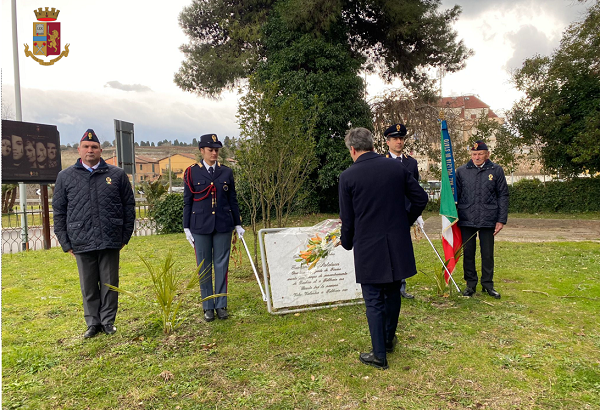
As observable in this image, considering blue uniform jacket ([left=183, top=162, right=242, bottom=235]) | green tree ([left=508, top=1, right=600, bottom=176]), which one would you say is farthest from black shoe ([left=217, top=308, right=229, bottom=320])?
green tree ([left=508, top=1, right=600, bottom=176])

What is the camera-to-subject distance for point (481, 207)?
5.48 m

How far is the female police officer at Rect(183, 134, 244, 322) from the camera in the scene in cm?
485

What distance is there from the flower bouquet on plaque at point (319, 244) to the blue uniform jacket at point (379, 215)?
1.47m

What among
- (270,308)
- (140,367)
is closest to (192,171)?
(270,308)

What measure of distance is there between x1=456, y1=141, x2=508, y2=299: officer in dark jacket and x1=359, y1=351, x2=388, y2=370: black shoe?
2.57m

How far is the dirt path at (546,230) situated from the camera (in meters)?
12.0

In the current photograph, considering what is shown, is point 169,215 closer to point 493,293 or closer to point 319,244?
point 319,244

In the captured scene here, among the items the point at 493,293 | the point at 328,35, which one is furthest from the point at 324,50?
the point at 493,293

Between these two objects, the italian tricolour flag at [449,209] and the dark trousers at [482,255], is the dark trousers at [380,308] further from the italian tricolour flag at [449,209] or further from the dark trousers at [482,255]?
the dark trousers at [482,255]

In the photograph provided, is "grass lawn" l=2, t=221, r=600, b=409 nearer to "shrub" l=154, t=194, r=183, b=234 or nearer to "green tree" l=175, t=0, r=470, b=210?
"shrub" l=154, t=194, r=183, b=234

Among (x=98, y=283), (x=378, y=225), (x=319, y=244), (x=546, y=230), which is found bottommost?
(x=546, y=230)

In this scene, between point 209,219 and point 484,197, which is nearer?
point 209,219

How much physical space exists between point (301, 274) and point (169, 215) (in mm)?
10949

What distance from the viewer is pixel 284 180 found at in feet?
24.1
